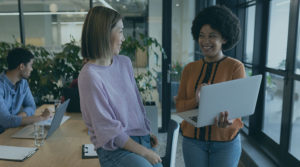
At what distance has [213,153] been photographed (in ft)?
4.53

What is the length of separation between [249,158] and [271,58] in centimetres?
102

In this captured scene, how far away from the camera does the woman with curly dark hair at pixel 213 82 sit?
1363mm

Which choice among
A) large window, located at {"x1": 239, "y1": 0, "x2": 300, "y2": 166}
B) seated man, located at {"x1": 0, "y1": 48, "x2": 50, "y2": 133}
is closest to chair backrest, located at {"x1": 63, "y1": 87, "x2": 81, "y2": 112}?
seated man, located at {"x1": 0, "y1": 48, "x2": 50, "y2": 133}

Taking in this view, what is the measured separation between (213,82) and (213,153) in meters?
0.39

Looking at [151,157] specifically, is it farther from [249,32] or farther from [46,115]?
[249,32]

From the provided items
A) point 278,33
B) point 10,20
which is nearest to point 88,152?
point 278,33

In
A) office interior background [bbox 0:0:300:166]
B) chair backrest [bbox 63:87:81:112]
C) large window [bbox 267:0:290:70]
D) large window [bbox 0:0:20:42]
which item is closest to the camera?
office interior background [bbox 0:0:300:166]

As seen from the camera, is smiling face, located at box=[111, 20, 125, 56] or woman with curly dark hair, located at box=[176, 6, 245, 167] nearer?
smiling face, located at box=[111, 20, 125, 56]

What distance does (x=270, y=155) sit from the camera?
93.1 inches

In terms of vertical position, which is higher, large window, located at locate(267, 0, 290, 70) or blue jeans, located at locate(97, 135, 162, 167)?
large window, located at locate(267, 0, 290, 70)

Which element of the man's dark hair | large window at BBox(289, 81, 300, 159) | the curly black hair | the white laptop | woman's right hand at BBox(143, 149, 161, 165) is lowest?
large window at BBox(289, 81, 300, 159)

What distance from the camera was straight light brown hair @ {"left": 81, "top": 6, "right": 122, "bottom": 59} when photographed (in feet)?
3.24

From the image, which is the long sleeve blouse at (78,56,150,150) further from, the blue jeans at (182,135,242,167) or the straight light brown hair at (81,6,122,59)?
the blue jeans at (182,135,242,167)

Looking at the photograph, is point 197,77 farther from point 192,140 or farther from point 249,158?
point 249,158
